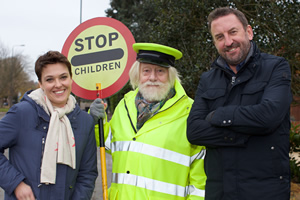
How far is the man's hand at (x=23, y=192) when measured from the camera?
1955 millimetres

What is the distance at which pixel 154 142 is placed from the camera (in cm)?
231

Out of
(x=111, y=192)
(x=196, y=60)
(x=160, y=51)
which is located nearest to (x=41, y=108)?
(x=111, y=192)

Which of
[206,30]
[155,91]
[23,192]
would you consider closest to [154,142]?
[155,91]

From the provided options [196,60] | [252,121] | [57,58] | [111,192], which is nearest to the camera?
[252,121]

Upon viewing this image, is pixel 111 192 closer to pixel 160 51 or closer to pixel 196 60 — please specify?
pixel 160 51

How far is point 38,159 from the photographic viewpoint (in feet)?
6.63

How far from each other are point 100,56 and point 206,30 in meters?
2.89

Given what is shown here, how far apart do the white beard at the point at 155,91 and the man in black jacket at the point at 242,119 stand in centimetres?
44

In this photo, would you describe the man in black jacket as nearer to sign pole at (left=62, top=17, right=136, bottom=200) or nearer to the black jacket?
the black jacket

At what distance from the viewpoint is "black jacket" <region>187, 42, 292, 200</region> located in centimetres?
182

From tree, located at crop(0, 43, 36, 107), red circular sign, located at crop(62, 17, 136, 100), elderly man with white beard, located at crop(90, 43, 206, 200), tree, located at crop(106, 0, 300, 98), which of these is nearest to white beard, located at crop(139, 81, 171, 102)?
elderly man with white beard, located at crop(90, 43, 206, 200)

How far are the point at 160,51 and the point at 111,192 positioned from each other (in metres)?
1.27

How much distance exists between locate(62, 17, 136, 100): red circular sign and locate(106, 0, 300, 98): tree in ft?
8.50

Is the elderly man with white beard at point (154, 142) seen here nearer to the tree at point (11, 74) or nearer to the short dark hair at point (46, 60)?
the short dark hair at point (46, 60)
